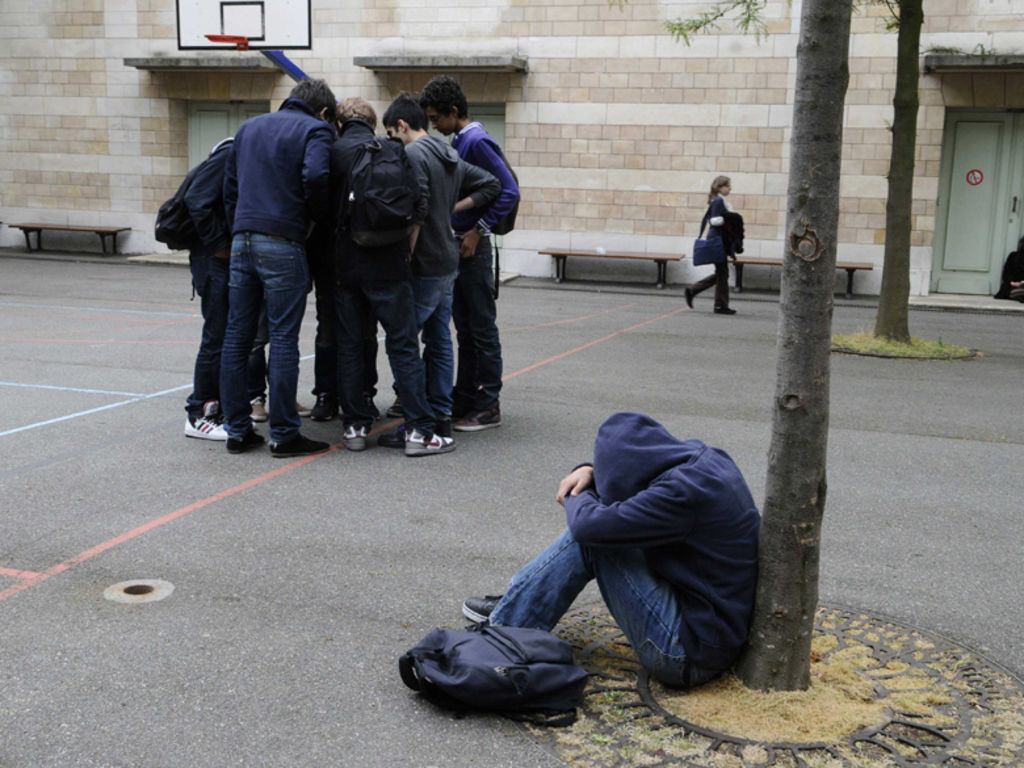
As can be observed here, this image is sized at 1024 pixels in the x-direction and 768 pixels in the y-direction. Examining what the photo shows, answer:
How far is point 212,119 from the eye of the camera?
20.4 metres

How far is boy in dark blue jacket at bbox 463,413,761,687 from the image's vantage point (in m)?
3.17

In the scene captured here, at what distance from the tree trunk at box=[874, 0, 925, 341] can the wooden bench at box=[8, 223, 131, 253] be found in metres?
14.6

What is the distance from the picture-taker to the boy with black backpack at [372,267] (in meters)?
5.79

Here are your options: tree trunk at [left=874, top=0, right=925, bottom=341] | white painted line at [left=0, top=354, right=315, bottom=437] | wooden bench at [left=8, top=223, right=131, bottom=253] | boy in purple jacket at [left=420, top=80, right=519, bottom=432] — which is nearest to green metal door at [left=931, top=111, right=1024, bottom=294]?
tree trunk at [left=874, top=0, right=925, bottom=341]

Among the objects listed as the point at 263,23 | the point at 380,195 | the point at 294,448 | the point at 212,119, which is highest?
the point at 263,23

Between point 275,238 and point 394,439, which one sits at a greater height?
point 275,238

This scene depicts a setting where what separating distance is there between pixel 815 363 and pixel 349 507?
2680 mm

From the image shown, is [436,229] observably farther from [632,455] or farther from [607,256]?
[607,256]

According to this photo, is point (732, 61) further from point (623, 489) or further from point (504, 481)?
point (623, 489)

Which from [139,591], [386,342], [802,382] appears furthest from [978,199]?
[139,591]

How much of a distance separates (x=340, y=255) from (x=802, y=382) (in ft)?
11.2

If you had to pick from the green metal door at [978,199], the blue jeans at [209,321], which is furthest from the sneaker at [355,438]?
the green metal door at [978,199]

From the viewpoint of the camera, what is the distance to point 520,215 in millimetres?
18922

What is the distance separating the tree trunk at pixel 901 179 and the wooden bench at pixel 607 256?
682 centimetres
